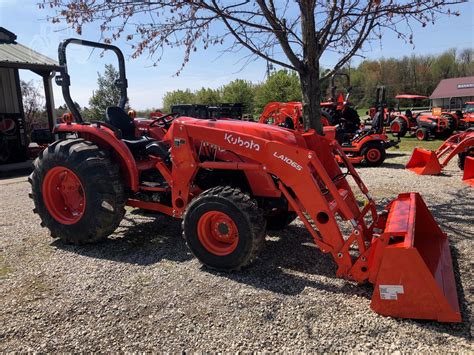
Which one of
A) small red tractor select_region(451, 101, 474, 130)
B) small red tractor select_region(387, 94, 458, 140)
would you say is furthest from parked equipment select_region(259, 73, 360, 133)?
small red tractor select_region(451, 101, 474, 130)

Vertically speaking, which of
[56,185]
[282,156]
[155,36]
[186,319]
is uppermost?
[155,36]

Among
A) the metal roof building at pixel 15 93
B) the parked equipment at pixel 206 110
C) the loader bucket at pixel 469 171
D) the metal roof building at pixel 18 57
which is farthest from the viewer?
the metal roof building at pixel 15 93

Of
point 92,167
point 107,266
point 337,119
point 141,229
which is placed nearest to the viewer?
point 107,266

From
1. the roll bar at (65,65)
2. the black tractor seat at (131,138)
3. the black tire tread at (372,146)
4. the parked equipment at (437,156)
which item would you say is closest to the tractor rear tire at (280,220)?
the black tractor seat at (131,138)

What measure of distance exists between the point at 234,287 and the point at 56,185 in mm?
2646

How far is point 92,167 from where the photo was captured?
4473 mm

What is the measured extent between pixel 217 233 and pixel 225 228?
4.7 inches

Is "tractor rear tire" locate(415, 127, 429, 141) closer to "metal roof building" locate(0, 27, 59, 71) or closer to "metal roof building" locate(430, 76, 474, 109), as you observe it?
"metal roof building" locate(0, 27, 59, 71)

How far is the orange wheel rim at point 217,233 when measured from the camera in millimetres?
3742

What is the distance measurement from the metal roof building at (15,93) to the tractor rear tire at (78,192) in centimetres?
947

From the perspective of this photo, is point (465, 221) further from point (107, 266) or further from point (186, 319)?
point (107, 266)

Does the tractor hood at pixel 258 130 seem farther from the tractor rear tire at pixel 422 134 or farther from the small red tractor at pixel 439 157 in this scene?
the tractor rear tire at pixel 422 134

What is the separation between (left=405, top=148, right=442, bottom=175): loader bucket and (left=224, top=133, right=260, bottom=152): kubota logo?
6382mm

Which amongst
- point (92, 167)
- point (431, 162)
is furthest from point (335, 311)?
point (431, 162)
